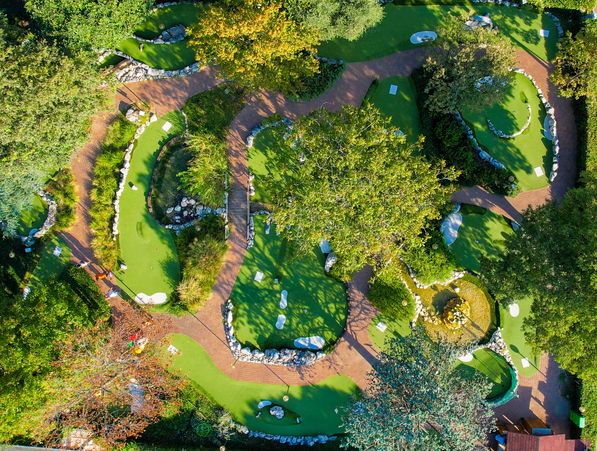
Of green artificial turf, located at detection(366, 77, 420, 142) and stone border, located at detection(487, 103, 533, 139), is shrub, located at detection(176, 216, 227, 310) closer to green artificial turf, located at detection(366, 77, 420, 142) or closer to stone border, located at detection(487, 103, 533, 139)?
green artificial turf, located at detection(366, 77, 420, 142)

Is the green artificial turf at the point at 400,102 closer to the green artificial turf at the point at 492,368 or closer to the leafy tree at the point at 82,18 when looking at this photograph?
the green artificial turf at the point at 492,368

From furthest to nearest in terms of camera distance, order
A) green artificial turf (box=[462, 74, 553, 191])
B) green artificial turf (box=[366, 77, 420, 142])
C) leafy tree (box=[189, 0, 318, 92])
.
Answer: green artificial turf (box=[366, 77, 420, 142]), green artificial turf (box=[462, 74, 553, 191]), leafy tree (box=[189, 0, 318, 92])

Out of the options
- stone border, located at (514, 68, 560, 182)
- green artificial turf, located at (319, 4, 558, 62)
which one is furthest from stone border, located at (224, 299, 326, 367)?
stone border, located at (514, 68, 560, 182)

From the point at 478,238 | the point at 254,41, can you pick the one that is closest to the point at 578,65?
the point at 478,238

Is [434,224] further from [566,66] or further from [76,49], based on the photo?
[76,49]

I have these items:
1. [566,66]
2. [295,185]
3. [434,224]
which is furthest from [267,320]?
[566,66]

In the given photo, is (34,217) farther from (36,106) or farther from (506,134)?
(506,134)

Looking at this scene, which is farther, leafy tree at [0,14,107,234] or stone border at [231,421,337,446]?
stone border at [231,421,337,446]
